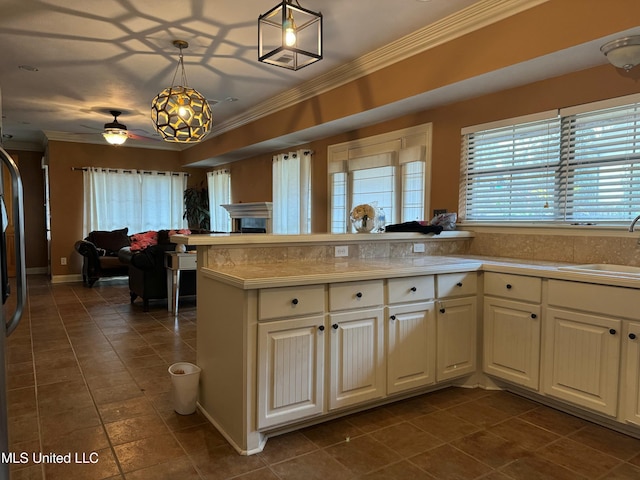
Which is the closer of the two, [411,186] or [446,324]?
[446,324]

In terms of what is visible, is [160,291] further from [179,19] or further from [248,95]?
[179,19]

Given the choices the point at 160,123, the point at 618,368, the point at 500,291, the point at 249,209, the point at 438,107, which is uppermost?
the point at 438,107

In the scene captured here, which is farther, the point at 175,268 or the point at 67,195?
the point at 67,195

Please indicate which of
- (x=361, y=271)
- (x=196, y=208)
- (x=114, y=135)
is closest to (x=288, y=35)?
(x=361, y=271)

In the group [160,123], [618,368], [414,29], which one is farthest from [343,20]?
[618,368]

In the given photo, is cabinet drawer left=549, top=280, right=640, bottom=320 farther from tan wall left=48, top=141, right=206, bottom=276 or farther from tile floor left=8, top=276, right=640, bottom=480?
tan wall left=48, top=141, right=206, bottom=276

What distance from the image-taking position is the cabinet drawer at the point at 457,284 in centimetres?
283

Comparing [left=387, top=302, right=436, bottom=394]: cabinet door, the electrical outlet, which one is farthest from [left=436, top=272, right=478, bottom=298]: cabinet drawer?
the electrical outlet

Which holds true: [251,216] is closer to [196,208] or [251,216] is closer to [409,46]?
[196,208]

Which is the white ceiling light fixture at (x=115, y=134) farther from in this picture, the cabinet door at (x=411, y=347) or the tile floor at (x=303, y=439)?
the cabinet door at (x=411, y=347)

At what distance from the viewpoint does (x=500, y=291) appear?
2908mm

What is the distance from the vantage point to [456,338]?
9.60ft

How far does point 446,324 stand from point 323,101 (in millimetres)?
2856

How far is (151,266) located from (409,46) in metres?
3.78
